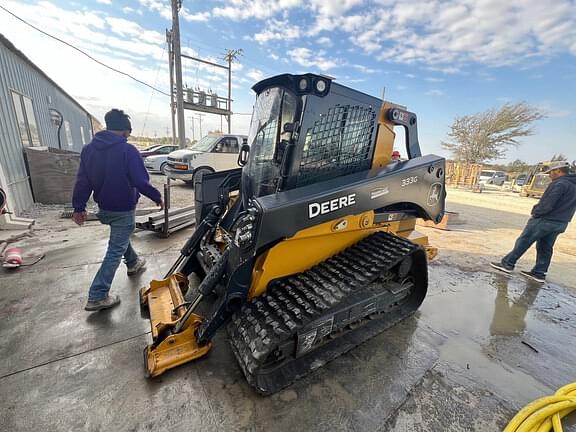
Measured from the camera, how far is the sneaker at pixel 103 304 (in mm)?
2539

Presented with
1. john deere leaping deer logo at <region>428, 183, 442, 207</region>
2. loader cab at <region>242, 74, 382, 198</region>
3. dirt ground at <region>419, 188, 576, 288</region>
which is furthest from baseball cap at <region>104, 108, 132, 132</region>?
dirt ground at <region>419, 188, 576, 288</region>

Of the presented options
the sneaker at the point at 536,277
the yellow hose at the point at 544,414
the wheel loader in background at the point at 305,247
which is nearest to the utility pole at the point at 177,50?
the wheel loader in background at the point at 305,247

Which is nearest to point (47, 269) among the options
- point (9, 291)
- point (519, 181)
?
point (9, 291)

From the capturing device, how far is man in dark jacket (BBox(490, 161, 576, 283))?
359cm

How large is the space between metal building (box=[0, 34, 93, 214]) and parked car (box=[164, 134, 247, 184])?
3493 mm

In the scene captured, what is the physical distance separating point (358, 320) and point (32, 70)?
435 inches

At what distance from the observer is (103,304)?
257 centimetres

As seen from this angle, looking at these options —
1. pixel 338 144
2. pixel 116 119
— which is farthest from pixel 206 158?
pixel 338 144

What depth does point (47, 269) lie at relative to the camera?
3303 millimetres

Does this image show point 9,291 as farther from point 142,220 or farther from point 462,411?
point 462,411

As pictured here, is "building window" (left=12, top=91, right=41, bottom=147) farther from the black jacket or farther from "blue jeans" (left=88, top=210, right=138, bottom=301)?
the black jacket

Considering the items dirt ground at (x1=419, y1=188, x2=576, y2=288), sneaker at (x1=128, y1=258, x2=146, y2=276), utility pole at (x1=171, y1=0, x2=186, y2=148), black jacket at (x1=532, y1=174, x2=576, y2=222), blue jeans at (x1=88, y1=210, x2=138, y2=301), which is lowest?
dirt ground at (x1=419, y1=188, x2=576, y2=288)

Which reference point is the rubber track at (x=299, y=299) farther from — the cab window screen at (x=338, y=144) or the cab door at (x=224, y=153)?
the cab door at (x=224, y=153)

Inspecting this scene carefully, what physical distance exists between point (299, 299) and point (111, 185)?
6.66 ft
